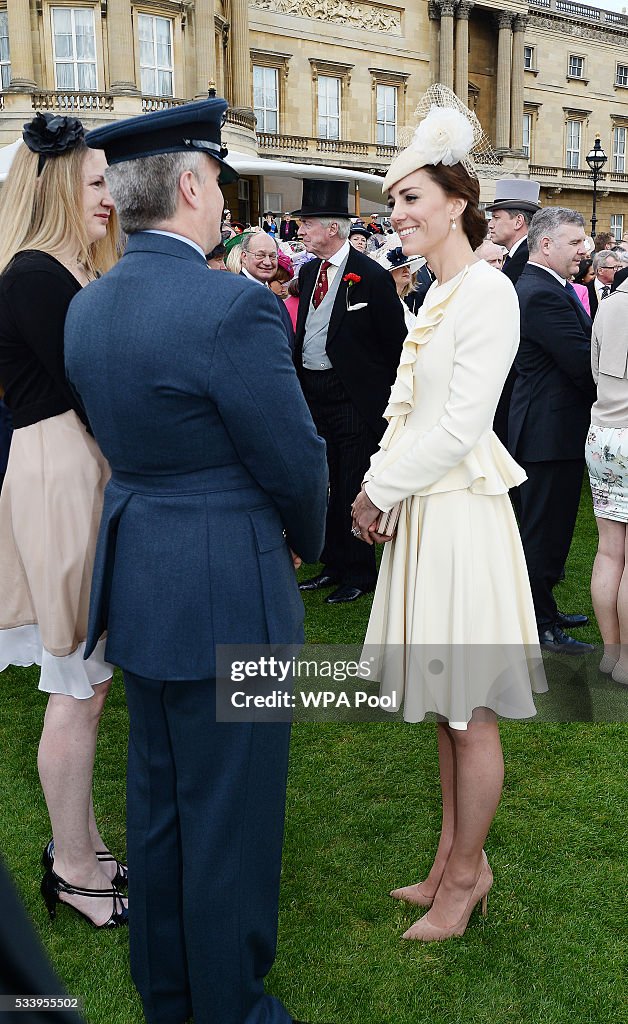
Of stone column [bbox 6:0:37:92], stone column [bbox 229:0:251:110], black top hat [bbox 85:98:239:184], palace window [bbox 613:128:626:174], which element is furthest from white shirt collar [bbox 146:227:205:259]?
palace window [bbox 613:128:626:174]

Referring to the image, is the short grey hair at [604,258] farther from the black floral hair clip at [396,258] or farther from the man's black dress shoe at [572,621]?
the man's black dress shoe at [572,621]

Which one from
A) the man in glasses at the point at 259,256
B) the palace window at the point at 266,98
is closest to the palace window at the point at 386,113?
the palace window at the point at 266,98

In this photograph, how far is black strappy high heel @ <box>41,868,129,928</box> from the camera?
2758 mm

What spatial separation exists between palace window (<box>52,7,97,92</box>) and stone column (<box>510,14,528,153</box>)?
20.3m

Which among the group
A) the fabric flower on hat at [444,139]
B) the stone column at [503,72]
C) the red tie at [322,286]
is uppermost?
the stone column at [503,72]

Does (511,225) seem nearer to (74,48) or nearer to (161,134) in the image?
(161,134)

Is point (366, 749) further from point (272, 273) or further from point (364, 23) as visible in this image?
point (364, 23)

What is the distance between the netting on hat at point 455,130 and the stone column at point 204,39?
28137mm

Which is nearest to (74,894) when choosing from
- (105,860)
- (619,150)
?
(105,860)

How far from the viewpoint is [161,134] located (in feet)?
6.07

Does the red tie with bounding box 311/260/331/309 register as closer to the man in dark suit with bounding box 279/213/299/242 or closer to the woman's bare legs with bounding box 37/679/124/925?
the woman's bare legs with bounding box 37/679/124/925

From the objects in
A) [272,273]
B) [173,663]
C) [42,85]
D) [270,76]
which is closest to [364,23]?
[270,76]

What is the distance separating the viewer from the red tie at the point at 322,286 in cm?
570

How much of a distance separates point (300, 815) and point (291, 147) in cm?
3239
